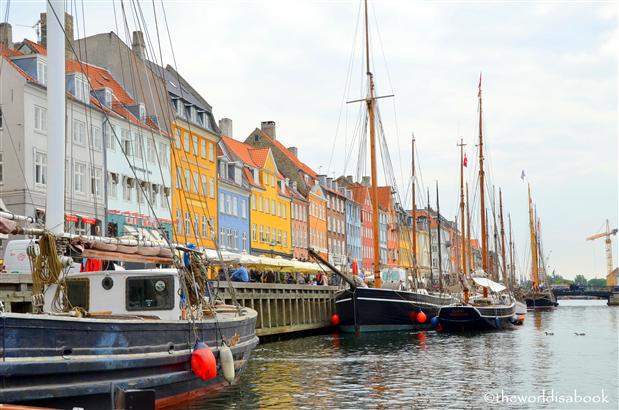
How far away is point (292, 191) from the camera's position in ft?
279

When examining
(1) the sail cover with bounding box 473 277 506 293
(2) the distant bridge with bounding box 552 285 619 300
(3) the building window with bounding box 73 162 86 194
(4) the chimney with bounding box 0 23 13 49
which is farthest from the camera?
(2) the distant bridge with bounding box 552 285 619 300

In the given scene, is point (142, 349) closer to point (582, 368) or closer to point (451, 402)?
point (451, 402)

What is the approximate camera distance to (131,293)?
55.1ft

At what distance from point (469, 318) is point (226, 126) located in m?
39.8

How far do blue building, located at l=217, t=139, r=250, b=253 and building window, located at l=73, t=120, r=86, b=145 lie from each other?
19.3 m

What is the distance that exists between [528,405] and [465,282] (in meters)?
30.1

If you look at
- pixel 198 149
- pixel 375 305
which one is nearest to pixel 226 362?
pixel 375 305

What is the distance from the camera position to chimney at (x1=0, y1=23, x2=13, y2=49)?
46503 millimetres

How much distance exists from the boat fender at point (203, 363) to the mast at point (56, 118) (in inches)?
127

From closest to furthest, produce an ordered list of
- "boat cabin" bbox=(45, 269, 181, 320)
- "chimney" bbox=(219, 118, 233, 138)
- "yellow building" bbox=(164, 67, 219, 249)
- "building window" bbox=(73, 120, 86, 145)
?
"boat cabin" bbox=(45, 269, 181, 320) → "building window" bbox=(73, 120, 86, 145) → "yellow building" bbox=(164, 67, 219, 249) → "chimney" bbox=(219, 118, 233, 138)

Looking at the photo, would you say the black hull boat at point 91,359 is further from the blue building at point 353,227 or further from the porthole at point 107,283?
the blue building at point 353,227

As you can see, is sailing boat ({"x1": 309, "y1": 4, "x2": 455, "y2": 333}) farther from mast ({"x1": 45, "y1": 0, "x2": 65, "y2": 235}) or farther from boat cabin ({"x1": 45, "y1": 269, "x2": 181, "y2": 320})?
mast ({"x1": 45, "y1": 0, "x2": 65, "y2": 235})

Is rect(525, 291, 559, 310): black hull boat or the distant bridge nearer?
rect(525, 291, 559, 310): black hull boat

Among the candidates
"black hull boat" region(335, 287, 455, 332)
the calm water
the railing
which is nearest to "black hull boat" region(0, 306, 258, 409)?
the calm water
